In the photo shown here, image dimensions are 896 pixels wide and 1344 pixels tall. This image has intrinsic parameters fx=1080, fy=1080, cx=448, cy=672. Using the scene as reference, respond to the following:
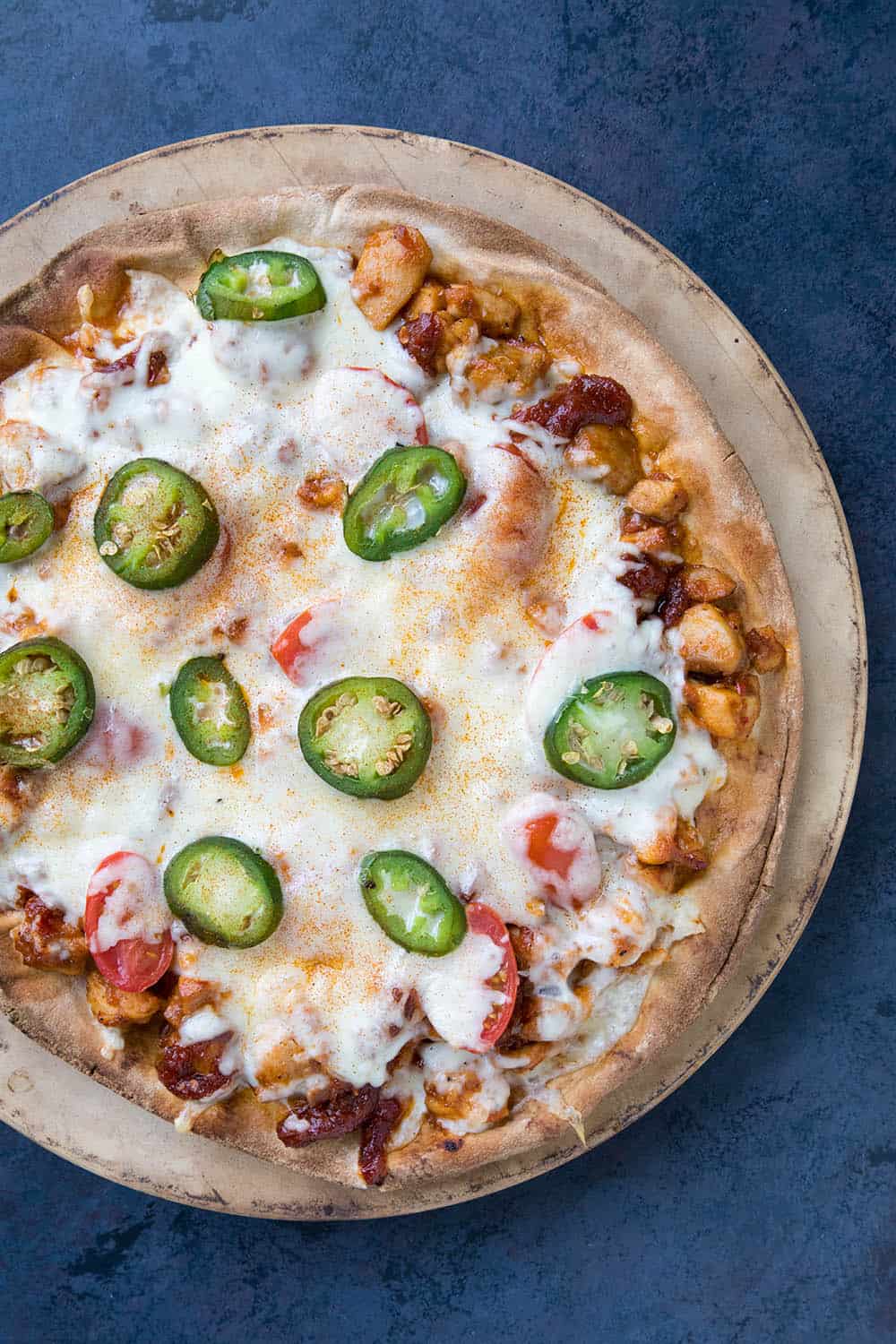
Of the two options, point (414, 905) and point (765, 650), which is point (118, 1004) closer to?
point (414, 905)

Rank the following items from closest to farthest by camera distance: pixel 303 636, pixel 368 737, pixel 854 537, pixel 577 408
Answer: pixel 368 737, pixel 303 636, pixel 577 408, pixel 854 537

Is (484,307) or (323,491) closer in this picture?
(323,491)

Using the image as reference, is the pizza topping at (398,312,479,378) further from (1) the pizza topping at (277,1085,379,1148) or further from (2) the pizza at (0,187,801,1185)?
(1) the pizza topping at (277,1085,379,1148)

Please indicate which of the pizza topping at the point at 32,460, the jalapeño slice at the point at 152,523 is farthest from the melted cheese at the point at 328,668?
the jalapeño slice at the point at 152,523

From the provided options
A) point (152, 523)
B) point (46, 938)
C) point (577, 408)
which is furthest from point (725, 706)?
point (46, 938)

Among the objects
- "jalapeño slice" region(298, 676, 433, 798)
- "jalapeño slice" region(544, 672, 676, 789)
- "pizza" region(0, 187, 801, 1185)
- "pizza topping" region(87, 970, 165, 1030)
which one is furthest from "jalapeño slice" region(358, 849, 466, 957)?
"pizza topping" region(87, 970, 165, 1030)

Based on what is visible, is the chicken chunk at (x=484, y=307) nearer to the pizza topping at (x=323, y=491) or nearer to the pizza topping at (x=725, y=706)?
the pizza topping at (x=323, y=491)
